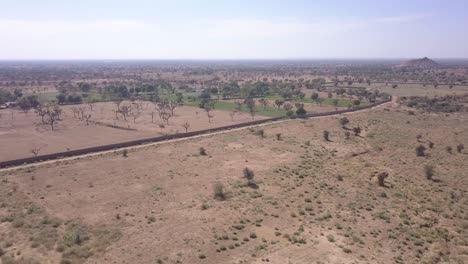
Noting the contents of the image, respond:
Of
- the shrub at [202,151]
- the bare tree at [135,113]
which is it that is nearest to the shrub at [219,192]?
the shrub at [202,151]

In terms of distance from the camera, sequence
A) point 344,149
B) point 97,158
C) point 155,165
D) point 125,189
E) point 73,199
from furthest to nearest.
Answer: point 344,149
point 97,158
point 155,165
point 125,189
point 73,199

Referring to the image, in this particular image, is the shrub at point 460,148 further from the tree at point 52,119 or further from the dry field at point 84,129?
the tree at point 52,119

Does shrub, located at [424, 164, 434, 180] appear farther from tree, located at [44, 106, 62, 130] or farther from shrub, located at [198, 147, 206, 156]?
tree, located at [44, 106, 62, 130]

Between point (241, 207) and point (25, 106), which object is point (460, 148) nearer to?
point (241, 207)

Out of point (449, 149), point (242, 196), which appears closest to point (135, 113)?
point (242, 196)

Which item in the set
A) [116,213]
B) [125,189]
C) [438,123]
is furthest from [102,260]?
[438,123]

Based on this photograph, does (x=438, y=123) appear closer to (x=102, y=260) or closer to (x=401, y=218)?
(x=401, y=218)
